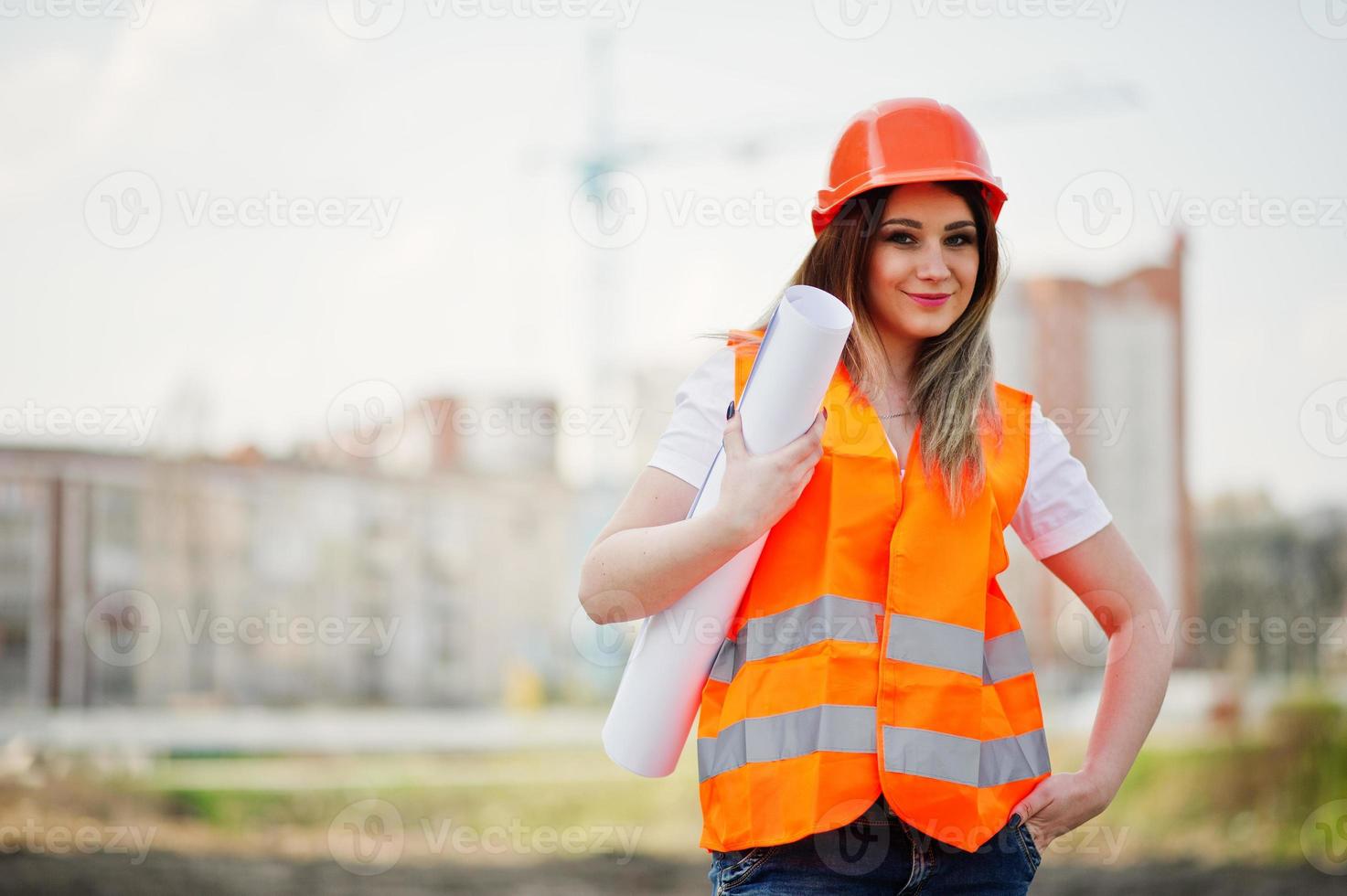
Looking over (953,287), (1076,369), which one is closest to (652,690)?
(953,287)

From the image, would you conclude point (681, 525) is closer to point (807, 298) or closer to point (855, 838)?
point (807, 298)

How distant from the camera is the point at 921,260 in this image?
1.72 m

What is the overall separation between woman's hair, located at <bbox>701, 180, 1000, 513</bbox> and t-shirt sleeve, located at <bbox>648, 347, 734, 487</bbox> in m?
0.09

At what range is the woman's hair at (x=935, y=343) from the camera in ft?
5.47

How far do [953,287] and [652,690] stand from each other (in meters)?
0.74
